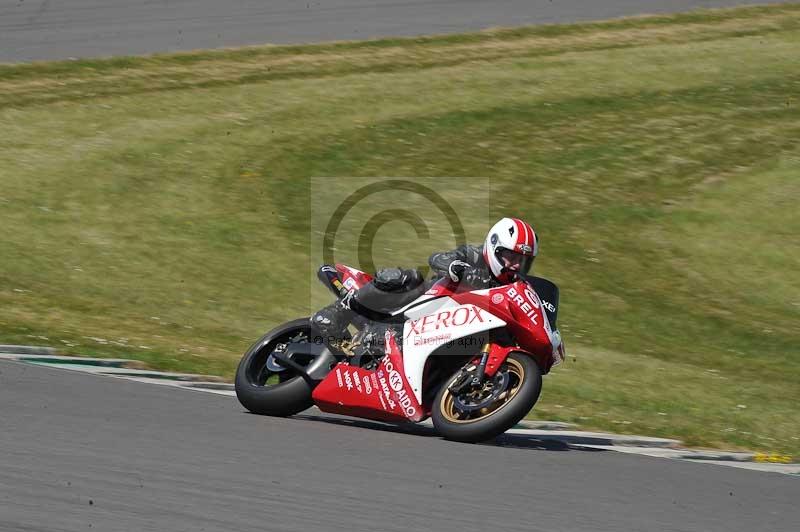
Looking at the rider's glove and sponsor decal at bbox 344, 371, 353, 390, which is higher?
the rider's glove

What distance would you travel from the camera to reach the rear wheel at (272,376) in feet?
29.2

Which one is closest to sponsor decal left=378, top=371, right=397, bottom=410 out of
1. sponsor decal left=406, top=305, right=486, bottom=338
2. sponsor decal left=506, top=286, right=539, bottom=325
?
sponsor decal left=406, top=305, right=486, bottom=338

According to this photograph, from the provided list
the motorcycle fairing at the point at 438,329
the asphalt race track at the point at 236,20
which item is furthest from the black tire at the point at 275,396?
the asphalt race track at the point at 236,20

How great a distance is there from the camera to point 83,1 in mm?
27438

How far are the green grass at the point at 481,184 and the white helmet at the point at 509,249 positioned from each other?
237 centimetres

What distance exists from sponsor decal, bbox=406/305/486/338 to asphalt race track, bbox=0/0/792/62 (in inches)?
676

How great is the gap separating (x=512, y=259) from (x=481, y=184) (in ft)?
34.8

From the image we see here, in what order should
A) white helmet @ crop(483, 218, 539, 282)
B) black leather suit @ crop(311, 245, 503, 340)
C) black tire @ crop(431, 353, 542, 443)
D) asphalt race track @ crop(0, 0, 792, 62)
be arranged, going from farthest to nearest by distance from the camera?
asphalt race track @ crop(0, 0, 792, 62) < black leather suit @ crop(311, 245, 503, 340) < white helmet @ crop(483, 218, 539, 282) < black tire @ crop(431, 353, 542, 443)

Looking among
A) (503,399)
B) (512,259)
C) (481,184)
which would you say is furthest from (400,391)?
(481,184)

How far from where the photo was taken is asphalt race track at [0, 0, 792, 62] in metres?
25.0

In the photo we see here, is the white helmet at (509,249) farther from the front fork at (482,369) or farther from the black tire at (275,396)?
the black tire at (275,396)

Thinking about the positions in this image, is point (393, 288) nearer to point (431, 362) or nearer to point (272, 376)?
point (431, 362)

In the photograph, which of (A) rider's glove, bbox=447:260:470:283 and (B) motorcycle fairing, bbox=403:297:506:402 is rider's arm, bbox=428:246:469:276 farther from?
(B) motorcycle fairing, bbox=403:297:506:402

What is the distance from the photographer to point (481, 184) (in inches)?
754
